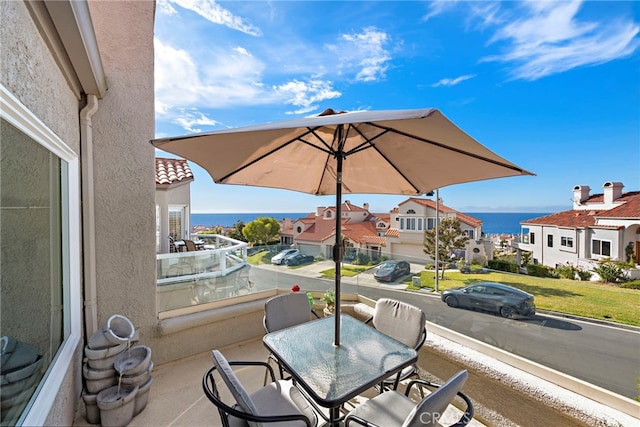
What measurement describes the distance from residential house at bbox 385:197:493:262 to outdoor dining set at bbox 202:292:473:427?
6.28 meters

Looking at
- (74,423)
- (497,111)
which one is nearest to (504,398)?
(74,423)

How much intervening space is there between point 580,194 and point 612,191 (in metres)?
1.55

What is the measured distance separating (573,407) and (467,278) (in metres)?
1.31

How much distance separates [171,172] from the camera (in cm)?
601

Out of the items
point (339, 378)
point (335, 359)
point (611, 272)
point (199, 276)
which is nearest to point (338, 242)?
point (335, 359)

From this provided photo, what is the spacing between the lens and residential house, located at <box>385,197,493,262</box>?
347 inches

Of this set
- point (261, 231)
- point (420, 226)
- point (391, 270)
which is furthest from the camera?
point (261, 231)

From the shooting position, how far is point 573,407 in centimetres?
192

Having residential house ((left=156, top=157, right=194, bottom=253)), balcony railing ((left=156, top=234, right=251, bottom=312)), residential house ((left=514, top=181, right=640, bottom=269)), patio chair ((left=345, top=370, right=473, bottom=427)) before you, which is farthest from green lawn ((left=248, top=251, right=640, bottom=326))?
residential house ((left=156, top=157, right=194, bottom=253))

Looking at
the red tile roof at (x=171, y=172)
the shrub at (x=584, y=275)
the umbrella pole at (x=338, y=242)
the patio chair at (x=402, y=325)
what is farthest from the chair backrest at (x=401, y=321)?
the red tile roof at (x=171, y=172)

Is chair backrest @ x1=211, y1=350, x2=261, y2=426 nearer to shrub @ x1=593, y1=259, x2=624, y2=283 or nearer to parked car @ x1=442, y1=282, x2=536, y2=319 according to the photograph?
parked car @ x1=442, y1=282, x2=536, y2=319

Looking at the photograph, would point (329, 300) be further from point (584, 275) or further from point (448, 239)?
point (448, 239)

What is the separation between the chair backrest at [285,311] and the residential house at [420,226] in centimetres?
613

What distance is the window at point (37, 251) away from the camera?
1.40 meters
